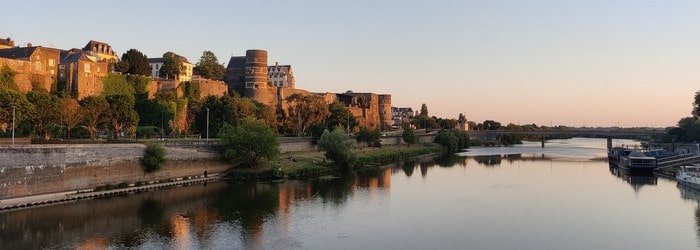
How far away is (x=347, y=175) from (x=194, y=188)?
15103 mm

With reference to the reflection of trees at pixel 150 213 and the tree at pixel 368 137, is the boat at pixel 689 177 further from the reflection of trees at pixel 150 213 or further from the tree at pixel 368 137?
the tree at pixel 368 137

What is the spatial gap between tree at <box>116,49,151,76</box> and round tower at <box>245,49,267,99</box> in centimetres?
1287

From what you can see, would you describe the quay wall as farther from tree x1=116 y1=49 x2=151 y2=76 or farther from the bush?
tree x1=116 y1=49 x2=151 y2=76

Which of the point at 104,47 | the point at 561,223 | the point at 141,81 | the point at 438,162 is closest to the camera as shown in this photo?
→ the point at 561,223

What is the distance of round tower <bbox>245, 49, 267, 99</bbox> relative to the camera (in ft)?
242

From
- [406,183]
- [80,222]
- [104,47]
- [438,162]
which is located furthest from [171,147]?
[104,47]

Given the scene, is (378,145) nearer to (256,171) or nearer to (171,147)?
(256,171)

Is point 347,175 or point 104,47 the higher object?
point 104,47

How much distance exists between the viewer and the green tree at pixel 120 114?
147 ft

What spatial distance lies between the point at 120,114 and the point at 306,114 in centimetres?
3060

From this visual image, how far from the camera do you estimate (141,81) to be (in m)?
58.0

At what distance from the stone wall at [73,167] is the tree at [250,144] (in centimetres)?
387

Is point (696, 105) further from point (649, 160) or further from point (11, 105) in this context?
point (11, 105)

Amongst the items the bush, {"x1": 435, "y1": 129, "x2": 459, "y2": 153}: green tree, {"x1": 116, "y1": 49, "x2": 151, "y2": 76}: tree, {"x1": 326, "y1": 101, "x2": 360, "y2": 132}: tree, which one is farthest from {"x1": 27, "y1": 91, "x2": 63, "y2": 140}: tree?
{"x1": 435, "y1": 129, "x2": 459, "y2": 153}: green tree
